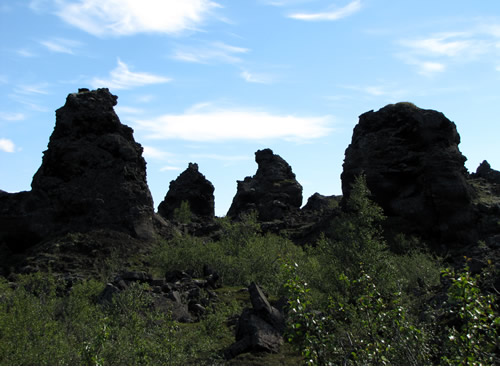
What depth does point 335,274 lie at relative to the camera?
2898 cm

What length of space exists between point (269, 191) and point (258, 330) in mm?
95782

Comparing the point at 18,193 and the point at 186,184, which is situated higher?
the point at 186,184

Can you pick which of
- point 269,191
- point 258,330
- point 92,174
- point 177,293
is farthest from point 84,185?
point 269,191

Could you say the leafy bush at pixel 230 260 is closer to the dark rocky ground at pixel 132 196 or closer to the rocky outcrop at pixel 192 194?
the dark rocky ground at pixel 132 196

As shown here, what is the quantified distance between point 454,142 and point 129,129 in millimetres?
51856

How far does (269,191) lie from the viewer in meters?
117

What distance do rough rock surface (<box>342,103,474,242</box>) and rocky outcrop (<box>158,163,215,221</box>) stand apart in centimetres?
5094

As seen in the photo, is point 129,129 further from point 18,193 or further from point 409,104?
point 409,104

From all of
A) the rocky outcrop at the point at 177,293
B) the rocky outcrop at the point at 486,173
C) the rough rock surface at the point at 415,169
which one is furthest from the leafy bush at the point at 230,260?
the rocky outcrop at the point at 486,173

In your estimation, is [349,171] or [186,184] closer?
[349,171]

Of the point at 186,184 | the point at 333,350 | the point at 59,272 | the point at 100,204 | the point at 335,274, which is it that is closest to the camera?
the point at 333,350

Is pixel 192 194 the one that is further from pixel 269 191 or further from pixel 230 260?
pixel 230 260

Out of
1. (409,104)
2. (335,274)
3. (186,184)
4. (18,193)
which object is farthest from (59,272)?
(186,184)

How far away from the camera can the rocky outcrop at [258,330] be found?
2086 cm
